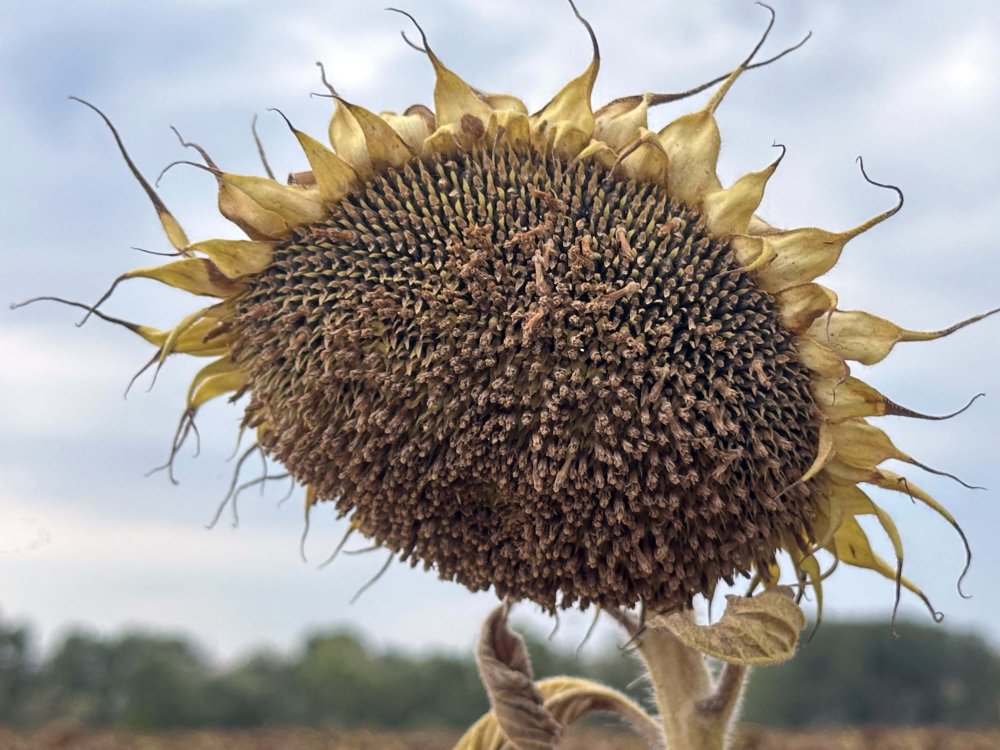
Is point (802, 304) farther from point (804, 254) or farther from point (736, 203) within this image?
point (736, 203)

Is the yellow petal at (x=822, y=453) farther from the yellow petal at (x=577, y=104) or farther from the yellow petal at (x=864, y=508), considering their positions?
the yellow petal at (x=577, y=104)

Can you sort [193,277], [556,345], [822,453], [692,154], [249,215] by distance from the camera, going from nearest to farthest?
[556,345] < [822,453] < [692,154] < [249,215] < [193,277]

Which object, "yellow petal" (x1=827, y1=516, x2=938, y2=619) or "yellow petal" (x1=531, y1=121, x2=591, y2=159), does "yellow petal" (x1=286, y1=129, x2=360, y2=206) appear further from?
"yellow petal" (x1=827, y1=516, x2=938, y2=619)

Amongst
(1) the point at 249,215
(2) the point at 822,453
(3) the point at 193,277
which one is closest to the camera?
(2) the point at 822,453

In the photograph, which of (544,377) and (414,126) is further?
(414,126)

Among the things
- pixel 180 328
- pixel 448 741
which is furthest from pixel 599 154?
pixel 448 741

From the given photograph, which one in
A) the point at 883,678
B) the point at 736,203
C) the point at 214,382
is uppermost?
the point at 883,678

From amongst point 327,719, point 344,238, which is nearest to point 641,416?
point 344,238

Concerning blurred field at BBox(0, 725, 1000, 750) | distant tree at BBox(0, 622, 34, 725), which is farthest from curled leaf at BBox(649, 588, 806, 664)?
distant tree at BBox(0, 622, 34, 725)
